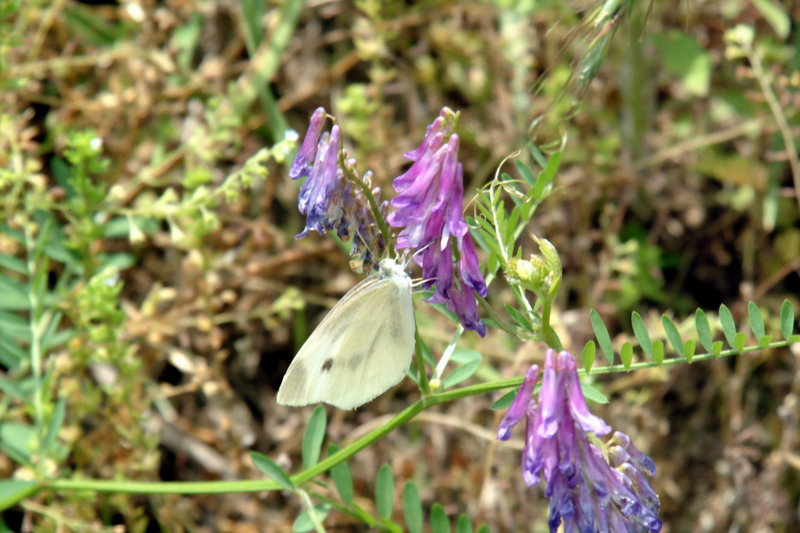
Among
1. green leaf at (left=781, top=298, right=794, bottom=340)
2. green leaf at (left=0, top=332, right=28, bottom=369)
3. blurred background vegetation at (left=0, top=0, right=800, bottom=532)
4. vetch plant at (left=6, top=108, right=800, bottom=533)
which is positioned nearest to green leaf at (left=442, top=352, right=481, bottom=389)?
vetch plant at (left=6, top=108, right=800, bottom=533)

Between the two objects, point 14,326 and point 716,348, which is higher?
point 14,326

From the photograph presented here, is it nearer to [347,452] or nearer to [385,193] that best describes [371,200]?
[347,452]

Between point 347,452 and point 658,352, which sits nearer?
point 658,352

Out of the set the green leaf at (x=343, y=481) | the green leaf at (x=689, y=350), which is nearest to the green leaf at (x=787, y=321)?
the green leaf at (x=689, y=350)

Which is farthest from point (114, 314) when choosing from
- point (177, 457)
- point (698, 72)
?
point (698, 72)

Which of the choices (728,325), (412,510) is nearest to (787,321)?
(728,325)

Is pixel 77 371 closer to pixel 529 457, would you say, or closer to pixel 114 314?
pixel 114 314

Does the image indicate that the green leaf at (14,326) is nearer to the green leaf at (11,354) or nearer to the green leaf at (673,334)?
the green leaf at (11,354)

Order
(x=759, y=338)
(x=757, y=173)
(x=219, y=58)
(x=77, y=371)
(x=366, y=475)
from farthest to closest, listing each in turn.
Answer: (x=219, y=58), (x=757, y=173), (x=366, y=475), (x=77, y=371), (x=759, y=338)
